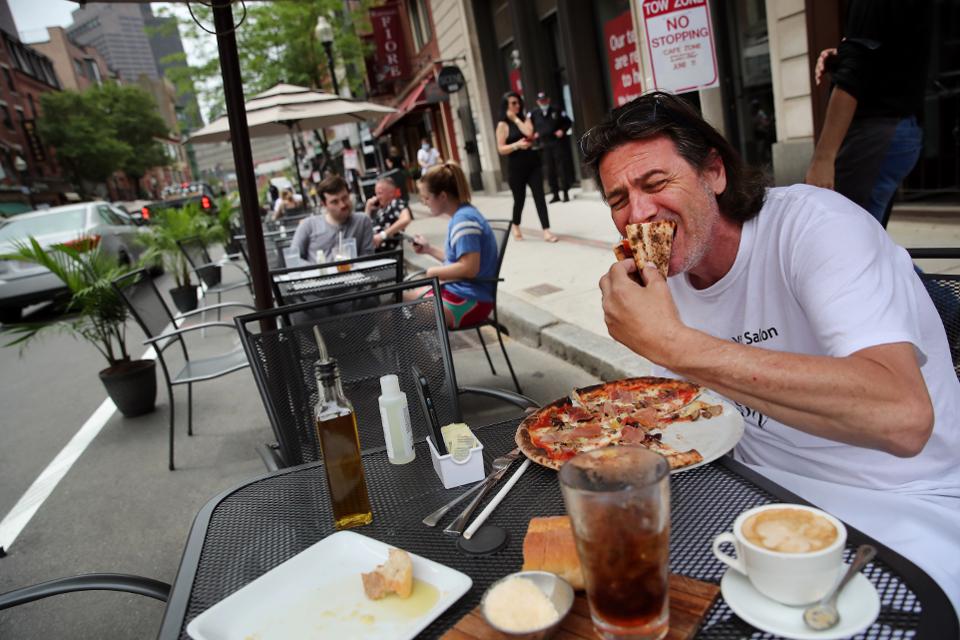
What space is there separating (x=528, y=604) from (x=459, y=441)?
66 cm

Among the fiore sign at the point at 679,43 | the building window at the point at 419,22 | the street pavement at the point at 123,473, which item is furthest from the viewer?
the building window at the point at 419,22

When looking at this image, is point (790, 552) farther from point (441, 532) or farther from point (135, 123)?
point (135, 123)

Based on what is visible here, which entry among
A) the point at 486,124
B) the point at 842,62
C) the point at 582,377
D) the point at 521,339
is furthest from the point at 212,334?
the point at 486,124

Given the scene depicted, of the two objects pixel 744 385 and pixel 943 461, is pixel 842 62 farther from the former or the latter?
pixel 744 385

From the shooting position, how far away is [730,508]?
1271mm

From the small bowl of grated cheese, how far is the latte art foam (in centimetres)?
29

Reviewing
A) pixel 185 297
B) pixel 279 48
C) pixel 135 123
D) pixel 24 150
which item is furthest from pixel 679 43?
pixel 135 123

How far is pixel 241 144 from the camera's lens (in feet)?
9.16

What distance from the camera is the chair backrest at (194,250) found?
8391 mm

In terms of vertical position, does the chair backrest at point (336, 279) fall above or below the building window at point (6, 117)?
below

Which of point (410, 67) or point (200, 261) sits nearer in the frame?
point (200, 261)

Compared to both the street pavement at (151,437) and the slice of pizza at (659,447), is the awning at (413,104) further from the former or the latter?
the slice of pizza at (659,447)

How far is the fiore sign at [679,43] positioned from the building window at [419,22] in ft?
73.0

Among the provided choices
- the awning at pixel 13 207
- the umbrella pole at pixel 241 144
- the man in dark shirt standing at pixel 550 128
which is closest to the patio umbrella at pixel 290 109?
the man in dark shirt standing at pixel 550 128
